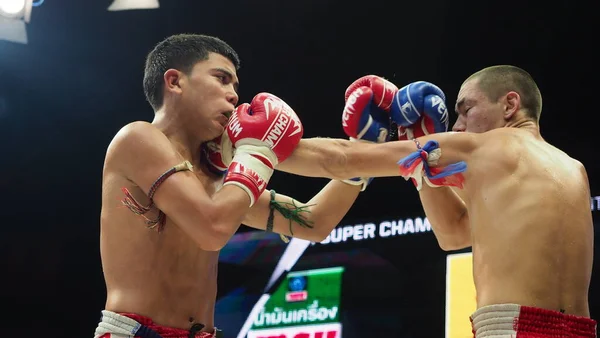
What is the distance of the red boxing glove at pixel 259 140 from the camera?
2.35 m

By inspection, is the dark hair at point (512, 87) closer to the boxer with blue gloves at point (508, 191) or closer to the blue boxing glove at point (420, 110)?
the boxer with blue gloves at point (508, 191)

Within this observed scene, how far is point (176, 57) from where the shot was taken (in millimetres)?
2662

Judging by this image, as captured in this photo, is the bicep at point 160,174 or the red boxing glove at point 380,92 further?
the red boxing glove at point 380,92

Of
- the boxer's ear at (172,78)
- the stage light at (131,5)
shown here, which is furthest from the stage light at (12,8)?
the boxer's ear at (172,78)

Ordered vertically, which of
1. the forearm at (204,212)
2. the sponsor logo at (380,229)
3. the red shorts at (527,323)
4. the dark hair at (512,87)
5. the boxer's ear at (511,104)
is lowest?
the red shorts at (527,323)

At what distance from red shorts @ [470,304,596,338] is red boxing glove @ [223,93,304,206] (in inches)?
30.7

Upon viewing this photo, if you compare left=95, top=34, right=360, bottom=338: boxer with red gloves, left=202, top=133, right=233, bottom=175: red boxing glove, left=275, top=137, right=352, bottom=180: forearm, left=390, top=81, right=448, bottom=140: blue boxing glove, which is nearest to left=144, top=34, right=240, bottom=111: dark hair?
left=95, top=34, right=360, bottom=338: boxer with red gloves

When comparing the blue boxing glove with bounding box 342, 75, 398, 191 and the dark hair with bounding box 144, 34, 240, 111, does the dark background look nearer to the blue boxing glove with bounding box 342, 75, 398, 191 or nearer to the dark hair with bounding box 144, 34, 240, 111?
the blue boxing glove with bounding box 342, 75, 398, 191

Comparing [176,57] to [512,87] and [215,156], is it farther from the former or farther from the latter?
[512,87]

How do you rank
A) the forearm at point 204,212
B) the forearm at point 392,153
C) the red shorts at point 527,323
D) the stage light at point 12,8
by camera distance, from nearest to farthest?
the red shorts at point 527,323, the forearm at point 204,212, the forearm at point 392,153, the stage light at point 12,8

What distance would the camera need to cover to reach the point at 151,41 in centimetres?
599

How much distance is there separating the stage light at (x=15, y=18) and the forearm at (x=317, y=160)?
3.20 meters

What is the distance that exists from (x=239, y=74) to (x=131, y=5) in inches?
39.7

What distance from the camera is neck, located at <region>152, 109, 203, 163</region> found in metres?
2.55
